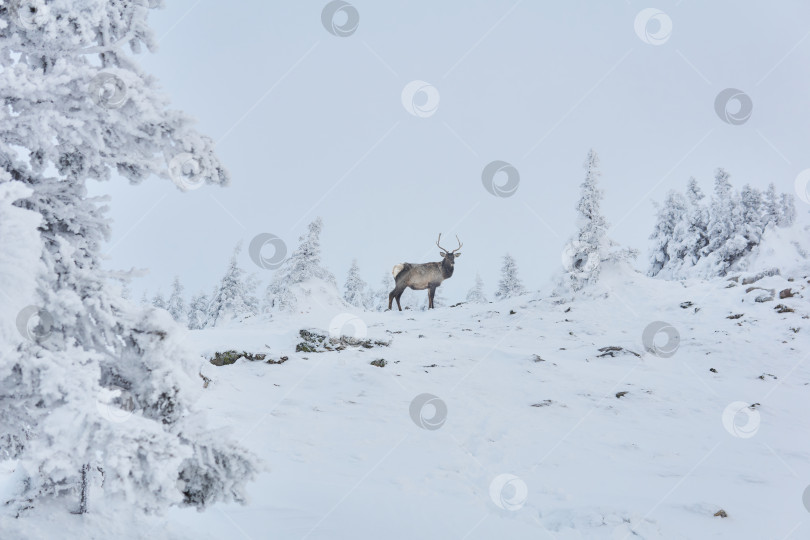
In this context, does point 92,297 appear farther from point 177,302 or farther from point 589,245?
point 177,302

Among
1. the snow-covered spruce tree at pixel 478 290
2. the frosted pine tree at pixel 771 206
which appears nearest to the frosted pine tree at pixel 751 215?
the frosted pine tree at pixel 771 206

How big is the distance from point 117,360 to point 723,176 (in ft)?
151

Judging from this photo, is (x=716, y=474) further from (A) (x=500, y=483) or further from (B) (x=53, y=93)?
(B) (x=53, y=93)

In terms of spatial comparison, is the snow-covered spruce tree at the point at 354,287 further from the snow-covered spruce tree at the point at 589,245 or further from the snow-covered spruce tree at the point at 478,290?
the snow-covered spruce tree at the point at 589,245

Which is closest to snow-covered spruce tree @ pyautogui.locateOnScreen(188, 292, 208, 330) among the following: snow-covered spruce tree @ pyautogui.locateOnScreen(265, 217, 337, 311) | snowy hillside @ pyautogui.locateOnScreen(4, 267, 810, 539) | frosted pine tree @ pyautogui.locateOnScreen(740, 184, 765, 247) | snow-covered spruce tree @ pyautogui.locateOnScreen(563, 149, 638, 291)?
snow-covered spruce tree @ pyautogui.locateOnScreen(265, 217, 337, 311)

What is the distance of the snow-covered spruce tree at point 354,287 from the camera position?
4300 cm

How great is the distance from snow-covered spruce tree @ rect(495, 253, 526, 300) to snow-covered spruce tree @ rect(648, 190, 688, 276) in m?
13.4

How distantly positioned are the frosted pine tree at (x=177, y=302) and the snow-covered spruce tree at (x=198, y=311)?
1731mm

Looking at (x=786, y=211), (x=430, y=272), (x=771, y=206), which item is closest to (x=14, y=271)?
(x=430, y=272)

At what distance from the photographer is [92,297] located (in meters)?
2.84

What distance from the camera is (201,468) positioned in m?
2.54

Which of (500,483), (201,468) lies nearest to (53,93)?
(201,468)

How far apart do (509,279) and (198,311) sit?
3932cm

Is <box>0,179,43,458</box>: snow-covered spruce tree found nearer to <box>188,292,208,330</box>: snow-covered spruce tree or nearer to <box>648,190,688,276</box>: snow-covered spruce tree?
<box>648,190,688,276</box>: snow-covered spruce tree
